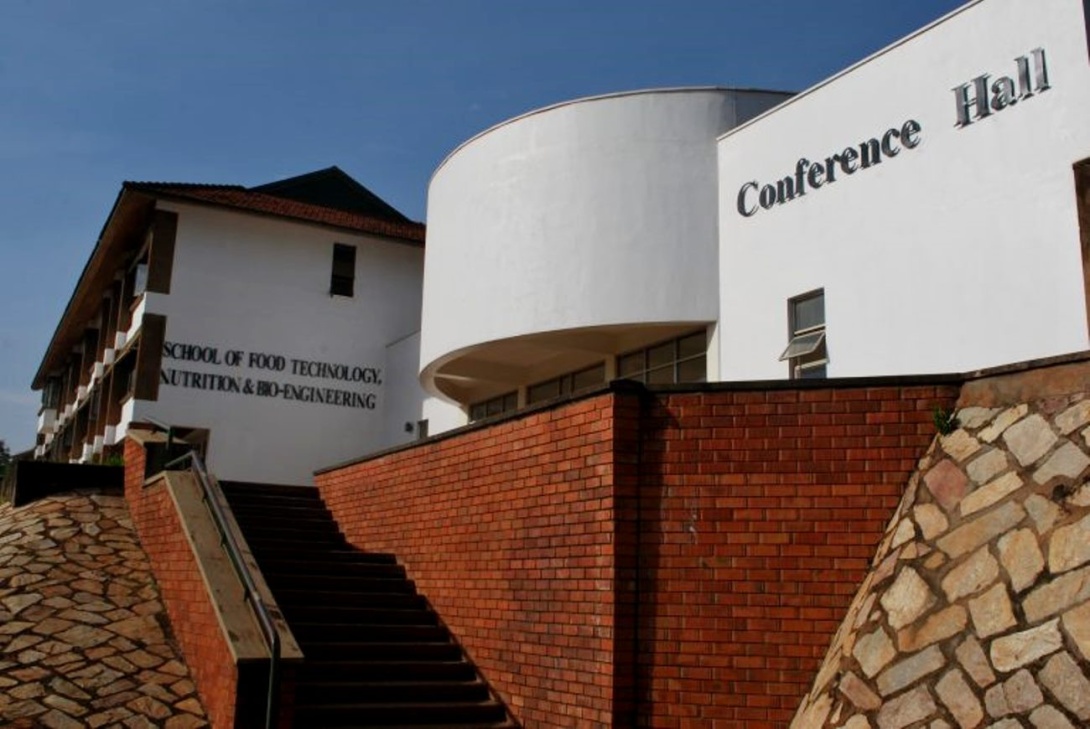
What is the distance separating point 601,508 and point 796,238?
5223mm

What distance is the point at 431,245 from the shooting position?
676 inches

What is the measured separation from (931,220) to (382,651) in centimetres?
676

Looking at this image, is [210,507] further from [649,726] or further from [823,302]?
[823,302]

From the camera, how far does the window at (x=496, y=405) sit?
725 inches

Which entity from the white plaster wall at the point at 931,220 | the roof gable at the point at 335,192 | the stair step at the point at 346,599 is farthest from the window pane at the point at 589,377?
the roof gable at the point at 335,192

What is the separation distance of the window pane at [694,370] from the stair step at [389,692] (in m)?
5.43

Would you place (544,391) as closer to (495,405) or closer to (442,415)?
(495,405)

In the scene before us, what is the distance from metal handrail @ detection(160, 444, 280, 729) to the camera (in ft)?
26.6

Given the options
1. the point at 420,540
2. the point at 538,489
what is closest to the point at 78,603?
the point at 420,540

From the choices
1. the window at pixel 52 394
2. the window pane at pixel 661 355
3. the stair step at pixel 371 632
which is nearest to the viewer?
the stair step at pixel 371 632

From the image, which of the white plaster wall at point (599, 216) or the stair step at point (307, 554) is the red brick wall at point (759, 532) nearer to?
the stair step at point (307, 554)

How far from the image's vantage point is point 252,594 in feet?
28.8

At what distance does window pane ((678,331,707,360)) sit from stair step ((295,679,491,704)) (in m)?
5.71

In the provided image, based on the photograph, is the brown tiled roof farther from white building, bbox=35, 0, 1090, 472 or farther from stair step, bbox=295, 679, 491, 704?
stair step, bbox=295, 679, 491, 704
